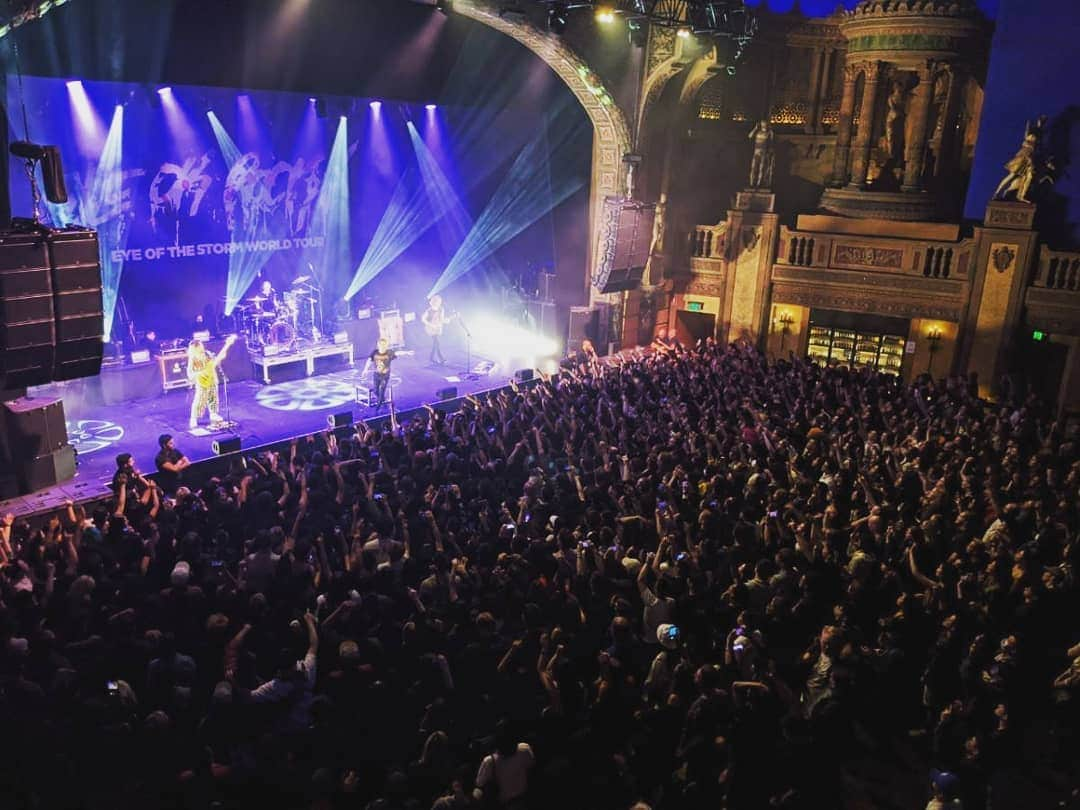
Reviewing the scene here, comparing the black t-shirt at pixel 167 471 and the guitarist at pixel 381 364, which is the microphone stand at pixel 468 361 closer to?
the guitarist at pixel 381 364

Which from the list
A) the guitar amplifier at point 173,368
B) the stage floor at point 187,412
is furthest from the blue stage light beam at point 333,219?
the guitar amplifier at point 173,368

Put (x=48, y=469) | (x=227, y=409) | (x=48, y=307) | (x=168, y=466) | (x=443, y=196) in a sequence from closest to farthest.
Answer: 1. (x=48, y=307)
2. (x=168, y=466)
3. (x=48, y=469)
4. (x=227, y=409)
5. (x=443, y=196)

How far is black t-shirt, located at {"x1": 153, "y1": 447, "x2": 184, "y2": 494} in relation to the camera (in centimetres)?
962

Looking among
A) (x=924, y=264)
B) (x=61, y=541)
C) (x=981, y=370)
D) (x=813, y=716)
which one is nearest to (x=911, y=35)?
(x=924, y=264)

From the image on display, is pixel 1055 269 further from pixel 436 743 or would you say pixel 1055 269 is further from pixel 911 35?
pixel 436 743

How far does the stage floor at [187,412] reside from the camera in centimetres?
1114

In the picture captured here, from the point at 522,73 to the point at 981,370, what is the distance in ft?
37.1

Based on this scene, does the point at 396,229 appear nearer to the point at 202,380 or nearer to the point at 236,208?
the point at 236,208

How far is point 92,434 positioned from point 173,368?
272 cm

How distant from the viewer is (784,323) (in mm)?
17859

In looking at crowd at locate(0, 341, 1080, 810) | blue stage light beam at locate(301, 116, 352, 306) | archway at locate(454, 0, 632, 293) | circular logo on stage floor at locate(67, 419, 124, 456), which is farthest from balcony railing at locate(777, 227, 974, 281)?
circular logo on stage floor at locate(67, 419, 124, 456)

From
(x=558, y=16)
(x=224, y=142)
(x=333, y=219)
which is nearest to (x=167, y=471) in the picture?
(x=224, y=142)

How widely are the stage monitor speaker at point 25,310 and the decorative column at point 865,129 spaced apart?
16.2 m

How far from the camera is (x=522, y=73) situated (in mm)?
18094
